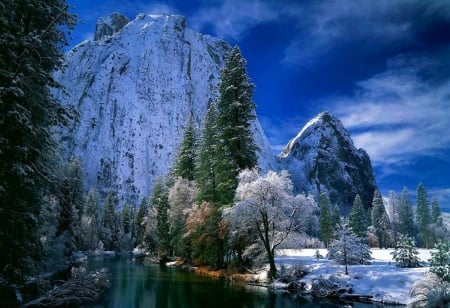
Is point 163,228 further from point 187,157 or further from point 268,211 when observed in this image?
point 268,211

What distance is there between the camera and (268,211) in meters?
25.8

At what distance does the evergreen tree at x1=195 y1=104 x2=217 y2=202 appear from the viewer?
122 ft

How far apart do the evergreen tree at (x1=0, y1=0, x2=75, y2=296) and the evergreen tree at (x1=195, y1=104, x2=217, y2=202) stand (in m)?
21.8

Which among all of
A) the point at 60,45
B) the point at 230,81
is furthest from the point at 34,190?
the point at 230,81

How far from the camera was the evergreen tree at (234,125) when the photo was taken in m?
32.6

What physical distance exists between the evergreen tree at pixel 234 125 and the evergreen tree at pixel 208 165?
187cm

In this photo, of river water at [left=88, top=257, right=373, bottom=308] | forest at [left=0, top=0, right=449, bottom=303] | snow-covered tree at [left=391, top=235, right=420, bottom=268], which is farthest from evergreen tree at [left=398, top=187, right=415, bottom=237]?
river water at [left=88, top=257, right=373, bottom=308]

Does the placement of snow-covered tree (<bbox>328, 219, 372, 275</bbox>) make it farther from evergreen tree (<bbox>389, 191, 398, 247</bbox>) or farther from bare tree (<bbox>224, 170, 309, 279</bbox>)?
evergreen tree (<bbox>389, 191, 398, 247</bbox>)

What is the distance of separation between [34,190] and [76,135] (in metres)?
185

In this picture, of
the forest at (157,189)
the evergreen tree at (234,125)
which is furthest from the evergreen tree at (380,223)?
the evergreen tree at (234,125)

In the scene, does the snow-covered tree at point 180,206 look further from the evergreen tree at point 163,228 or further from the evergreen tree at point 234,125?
the evergreen tree at point 234,125

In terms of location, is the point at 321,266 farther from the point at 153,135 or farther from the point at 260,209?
the point at 153,135

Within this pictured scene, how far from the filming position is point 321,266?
25031 mm

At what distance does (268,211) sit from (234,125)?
10.8 m
